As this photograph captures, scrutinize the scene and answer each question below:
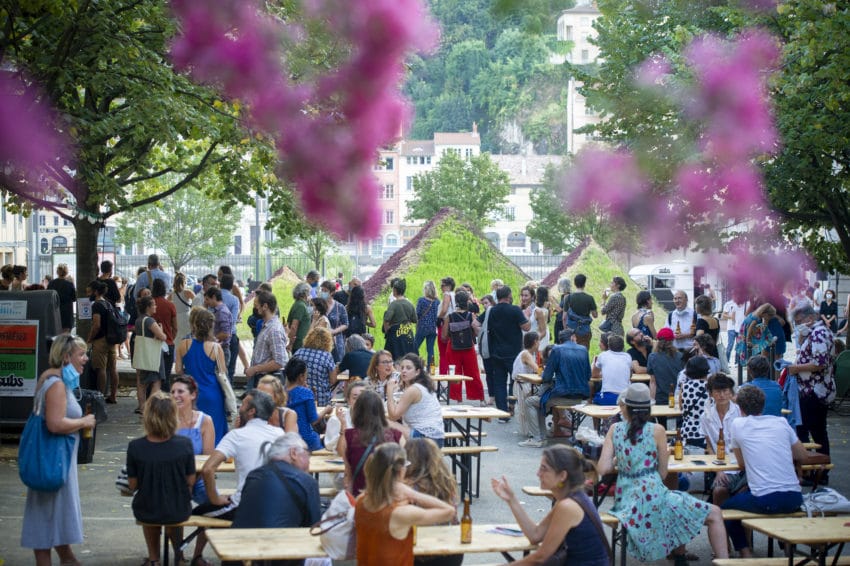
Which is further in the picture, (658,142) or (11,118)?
(658,142)

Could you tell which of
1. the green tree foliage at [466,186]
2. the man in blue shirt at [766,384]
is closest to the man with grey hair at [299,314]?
the man in blue shirt at [766,384]

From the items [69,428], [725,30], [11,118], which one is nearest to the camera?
[69,428]

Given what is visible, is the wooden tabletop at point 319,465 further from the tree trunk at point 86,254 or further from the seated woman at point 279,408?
the tree trunk at point 86,254

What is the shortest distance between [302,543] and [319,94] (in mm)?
3690

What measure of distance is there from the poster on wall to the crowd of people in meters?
1.42

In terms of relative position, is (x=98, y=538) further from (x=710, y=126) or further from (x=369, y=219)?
(x=710, y=126)

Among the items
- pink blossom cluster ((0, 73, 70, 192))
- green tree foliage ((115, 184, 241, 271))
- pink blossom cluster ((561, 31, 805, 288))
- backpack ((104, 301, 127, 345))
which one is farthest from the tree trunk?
green tree foliage ((115, 184, 241, 271))

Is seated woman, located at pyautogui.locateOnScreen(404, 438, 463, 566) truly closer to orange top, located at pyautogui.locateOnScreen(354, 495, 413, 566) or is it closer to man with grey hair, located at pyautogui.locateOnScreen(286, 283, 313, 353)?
orange top, located at pyautogui.locateOnScreen(354, 495, 413, 566)

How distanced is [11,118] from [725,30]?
11.9 m

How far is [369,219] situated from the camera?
8.67 m

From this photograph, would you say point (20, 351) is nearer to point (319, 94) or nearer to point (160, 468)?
point (319, 94)

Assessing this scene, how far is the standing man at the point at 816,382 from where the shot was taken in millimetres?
11742

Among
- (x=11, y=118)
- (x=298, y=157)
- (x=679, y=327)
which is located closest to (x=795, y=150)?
(x=679, y=327)

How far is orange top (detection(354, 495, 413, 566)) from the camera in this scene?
19.9 feet
